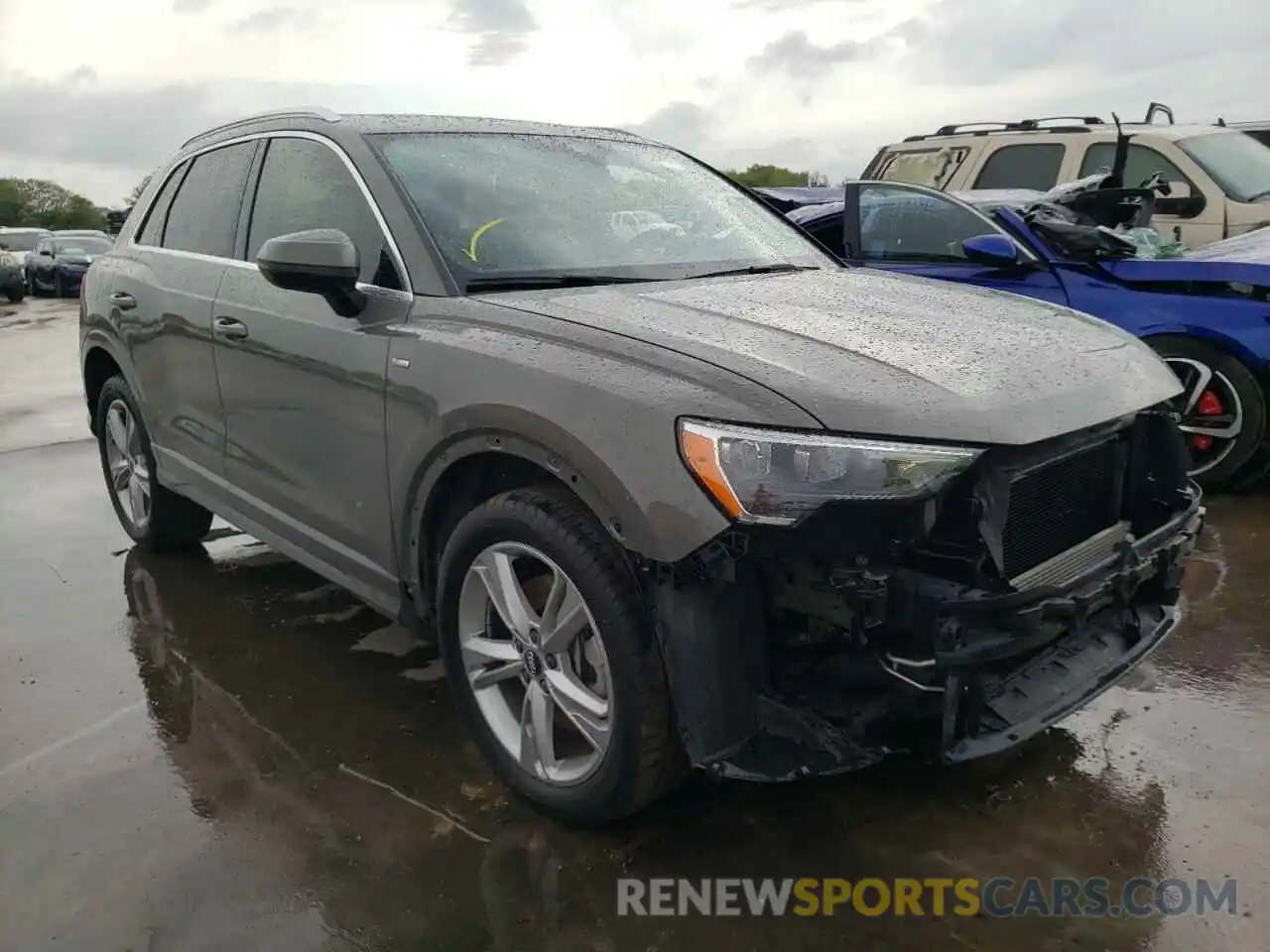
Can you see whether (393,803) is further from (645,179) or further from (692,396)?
(645,179)

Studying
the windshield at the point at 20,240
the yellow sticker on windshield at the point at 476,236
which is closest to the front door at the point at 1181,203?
the yellow sticker on windshield at the point at 476,236

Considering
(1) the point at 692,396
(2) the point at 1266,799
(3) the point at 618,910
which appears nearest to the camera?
(1) the point at 692,396

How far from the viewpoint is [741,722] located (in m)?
2.23

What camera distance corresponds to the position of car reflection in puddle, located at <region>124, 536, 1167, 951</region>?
2.34 meters

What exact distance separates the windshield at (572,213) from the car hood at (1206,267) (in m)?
2.41

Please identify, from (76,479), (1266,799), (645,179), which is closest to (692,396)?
(645,179)

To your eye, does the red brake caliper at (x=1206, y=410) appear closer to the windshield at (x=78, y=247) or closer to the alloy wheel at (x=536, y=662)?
the alloy wheel at (x=536, y=662)

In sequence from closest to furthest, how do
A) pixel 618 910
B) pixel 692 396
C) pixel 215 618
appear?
1. pixel 692 396
2. pixel 618 910
3. pixel 215 618

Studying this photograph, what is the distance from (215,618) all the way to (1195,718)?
347cm

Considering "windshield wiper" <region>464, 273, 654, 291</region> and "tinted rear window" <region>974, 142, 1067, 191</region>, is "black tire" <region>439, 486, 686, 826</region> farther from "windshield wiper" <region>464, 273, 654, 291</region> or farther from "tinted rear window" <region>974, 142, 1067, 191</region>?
"tinted rear window" <region>974, 142, 1067, 191</region>

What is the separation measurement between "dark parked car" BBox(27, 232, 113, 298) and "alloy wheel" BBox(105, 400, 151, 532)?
21951 mm

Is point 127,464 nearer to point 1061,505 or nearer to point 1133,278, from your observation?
point 1061,505

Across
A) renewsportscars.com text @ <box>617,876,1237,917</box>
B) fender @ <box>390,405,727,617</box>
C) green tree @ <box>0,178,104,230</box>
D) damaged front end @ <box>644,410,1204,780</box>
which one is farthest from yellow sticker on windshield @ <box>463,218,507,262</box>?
green tree @ <box>0,178,104,230</box>

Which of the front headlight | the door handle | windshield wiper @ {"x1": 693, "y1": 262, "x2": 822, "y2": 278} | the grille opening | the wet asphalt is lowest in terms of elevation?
the wet asphalt
